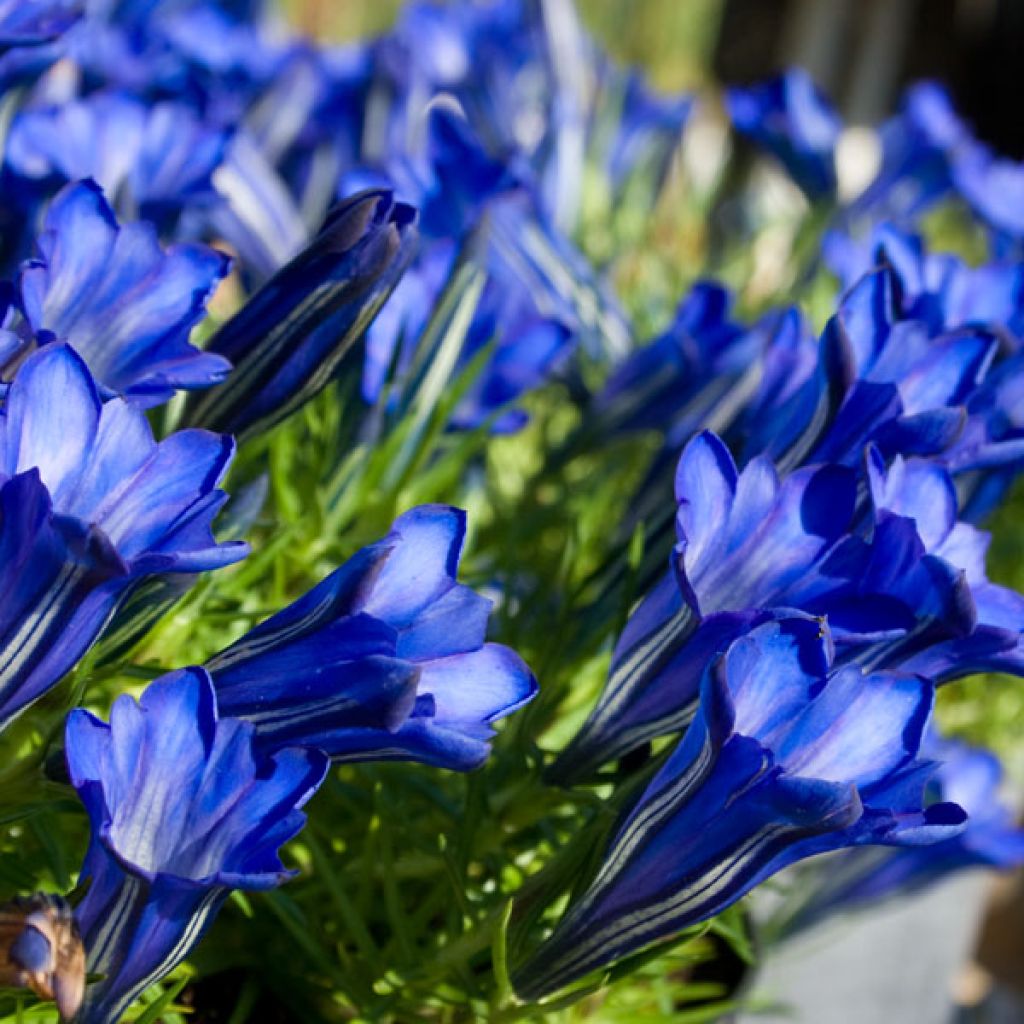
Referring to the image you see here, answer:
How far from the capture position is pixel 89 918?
379 millimetres

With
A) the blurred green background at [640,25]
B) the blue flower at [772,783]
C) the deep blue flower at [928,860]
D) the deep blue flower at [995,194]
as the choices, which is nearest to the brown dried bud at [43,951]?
the blue flower at [772,783]

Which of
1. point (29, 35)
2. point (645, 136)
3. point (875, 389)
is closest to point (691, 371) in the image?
point (875, 389)

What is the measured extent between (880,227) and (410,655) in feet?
1.20

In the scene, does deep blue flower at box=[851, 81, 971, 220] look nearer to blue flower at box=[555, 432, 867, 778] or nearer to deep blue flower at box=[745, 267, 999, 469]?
deep blue flower at box=[745, 267, 999, 469]

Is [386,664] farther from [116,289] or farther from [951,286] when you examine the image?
[951,286]

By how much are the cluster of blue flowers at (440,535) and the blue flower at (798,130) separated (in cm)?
42

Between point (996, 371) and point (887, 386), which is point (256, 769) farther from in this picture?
point (996, 371)

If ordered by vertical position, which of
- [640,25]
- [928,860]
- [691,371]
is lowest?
[640,25]

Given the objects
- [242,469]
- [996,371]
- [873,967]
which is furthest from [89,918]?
[873,967]

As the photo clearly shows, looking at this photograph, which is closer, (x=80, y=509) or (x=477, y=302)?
(x=80, y=509)

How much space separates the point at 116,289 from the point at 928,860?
56 centimetres

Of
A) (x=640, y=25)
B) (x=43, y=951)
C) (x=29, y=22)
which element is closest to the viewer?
(x=43, y=951)

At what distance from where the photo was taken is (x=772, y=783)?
1.24 feet

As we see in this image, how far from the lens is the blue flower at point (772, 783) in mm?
378
